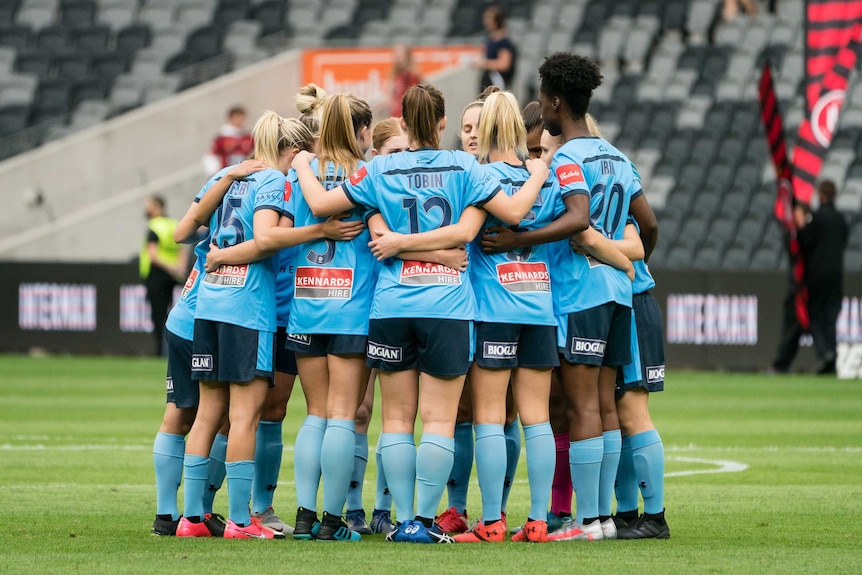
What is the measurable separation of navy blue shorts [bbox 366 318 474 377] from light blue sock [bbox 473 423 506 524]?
1.02 ft

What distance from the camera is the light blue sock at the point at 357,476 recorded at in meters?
7.41

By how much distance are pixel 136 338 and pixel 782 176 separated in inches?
366

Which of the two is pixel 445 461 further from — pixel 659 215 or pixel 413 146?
pixel 659 215

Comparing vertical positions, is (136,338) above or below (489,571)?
below

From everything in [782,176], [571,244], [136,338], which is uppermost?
[571,244]

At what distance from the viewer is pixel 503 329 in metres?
6.77

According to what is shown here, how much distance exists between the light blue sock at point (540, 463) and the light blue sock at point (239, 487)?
51.4 inches

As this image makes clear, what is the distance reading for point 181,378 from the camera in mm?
7266

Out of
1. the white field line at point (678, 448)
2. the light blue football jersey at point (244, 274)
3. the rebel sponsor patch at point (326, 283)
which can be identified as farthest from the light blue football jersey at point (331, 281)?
the white field line at point (678, 448)

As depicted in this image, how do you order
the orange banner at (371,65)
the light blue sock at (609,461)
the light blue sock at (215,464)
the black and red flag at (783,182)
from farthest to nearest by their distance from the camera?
the orange banner at (371,65)
the black and red flag at (783,182)
the light blue sock at (215,464)
the light blue sock at (609,461)

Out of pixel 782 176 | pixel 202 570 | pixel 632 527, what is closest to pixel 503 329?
pixel 632 527

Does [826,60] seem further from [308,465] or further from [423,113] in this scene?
[308,465]

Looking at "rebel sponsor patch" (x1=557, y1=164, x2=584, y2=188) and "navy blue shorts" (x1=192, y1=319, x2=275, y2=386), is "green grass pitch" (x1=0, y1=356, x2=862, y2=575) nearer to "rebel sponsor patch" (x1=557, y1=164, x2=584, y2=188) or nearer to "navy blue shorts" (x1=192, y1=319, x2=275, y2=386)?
"navy blue shorts" (x1=192, y1=319, x2=275, y2=386)

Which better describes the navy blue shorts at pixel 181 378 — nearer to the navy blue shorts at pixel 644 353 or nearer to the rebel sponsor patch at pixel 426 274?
the rebel sponsor patch at pixel 426 274
